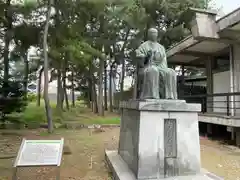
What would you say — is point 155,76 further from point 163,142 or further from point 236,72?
point 236,72

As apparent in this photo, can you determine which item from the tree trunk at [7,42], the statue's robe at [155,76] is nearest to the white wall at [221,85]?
the statue's robe at [155,76]

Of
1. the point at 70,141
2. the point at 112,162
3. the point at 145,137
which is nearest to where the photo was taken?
the point at 145,137

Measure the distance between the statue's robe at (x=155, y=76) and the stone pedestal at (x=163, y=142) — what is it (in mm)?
251

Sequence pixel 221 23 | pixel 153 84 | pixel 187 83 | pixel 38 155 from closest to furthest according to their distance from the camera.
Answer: pixel 38 155
pixel 153 84
pixel 221 23
pixel 187 83

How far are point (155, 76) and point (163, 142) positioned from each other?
1149 mm

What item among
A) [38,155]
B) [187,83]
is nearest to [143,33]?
[187,83]

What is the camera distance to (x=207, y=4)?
16.3 metres

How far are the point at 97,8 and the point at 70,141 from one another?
5.78 m

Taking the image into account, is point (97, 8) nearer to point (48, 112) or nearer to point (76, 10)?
point (76, 10)

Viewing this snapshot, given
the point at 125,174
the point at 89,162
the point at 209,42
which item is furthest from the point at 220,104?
the point at 125,174

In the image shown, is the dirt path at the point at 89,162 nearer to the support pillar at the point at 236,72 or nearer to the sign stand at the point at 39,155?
the sign stand at the point at 39,155

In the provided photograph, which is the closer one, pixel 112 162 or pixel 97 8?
pixel 112 162

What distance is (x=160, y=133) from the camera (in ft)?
12.3

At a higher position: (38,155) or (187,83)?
(187,83)
